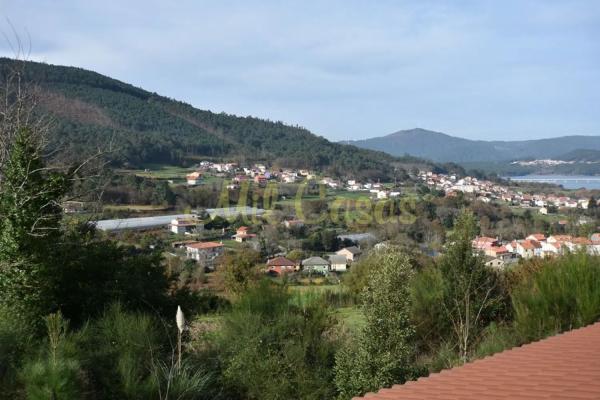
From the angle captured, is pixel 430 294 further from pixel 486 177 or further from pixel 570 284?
pixel 486 177

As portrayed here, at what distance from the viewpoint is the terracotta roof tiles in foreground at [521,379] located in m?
2.44

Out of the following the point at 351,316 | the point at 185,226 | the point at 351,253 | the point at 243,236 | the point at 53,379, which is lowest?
the point at 351,253

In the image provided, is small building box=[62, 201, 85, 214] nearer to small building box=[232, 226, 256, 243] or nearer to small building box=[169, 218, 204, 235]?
small building box=[232, 226, 256, 243]

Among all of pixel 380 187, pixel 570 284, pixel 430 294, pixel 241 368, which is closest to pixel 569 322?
pixel 570 284

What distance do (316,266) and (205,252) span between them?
5168mm

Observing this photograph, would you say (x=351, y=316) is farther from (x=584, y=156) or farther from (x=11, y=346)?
(x=584, y=156)

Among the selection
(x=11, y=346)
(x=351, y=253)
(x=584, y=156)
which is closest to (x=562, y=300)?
(x=11, y=346)

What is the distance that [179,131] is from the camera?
225ft

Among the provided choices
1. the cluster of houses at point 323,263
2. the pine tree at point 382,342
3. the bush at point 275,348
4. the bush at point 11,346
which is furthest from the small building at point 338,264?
the bush at point 11,346

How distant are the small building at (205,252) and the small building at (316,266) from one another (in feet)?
12.5

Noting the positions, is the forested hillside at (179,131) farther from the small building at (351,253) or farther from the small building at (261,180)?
the small building at (351,253)

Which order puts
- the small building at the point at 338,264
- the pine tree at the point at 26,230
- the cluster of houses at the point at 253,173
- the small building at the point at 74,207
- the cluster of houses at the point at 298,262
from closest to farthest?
the pine tree at the point at 26,230, the small building at the point at 74,207, the cluster of houses at the point at 298,262, the small building at the point at 338,264, the cluster of houses at the point at 253,173

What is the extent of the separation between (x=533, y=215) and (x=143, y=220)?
28768 mm

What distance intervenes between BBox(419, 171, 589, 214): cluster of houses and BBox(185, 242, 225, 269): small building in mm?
27554
